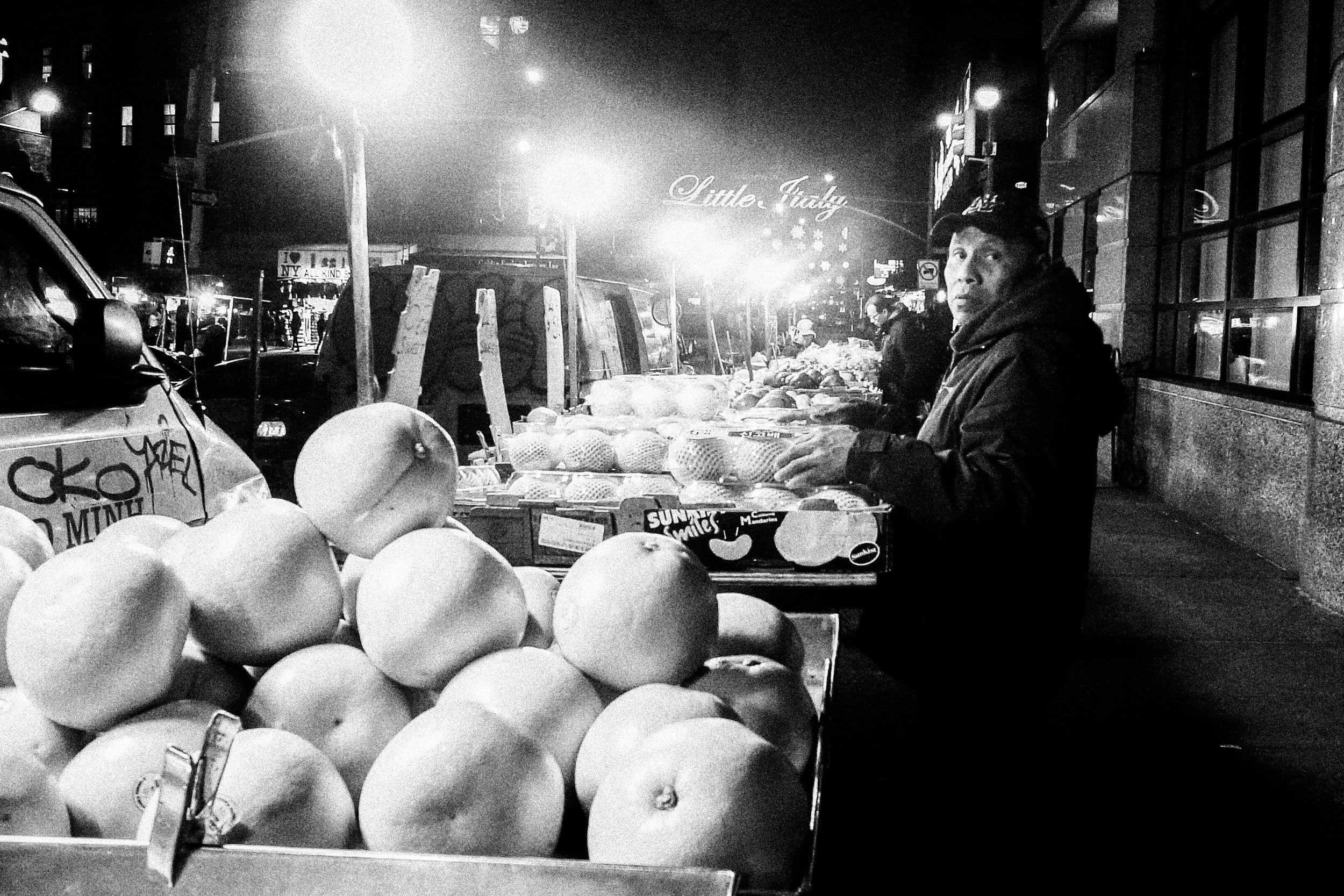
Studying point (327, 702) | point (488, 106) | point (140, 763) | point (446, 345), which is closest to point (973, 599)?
point (327, 702)

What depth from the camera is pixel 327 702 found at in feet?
5.23

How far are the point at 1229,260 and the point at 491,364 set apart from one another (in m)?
7.63

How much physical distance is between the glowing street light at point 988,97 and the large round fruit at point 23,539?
48.9 ft

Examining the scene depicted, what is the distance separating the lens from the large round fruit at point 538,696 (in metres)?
1.59

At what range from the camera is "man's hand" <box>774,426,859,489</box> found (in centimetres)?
307

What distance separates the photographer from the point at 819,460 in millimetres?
3139

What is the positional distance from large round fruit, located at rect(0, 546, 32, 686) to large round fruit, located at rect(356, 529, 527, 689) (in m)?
0.55

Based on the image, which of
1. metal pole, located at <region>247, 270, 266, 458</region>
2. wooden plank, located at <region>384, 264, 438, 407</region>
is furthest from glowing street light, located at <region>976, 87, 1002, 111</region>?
wooden plank, located at <region>384, 264, 438, 407</region>

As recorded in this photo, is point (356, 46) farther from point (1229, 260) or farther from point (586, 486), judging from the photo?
point (1229, 260)

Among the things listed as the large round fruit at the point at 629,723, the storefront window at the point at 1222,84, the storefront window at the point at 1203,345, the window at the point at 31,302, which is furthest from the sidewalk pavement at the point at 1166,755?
the storefront window at the point at 1222,84

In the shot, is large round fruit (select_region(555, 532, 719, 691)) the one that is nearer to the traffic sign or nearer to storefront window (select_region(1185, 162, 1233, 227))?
storefront window (select_region(1185, 162, 1233, 227))

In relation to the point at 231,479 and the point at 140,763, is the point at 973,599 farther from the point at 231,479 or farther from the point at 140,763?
the point at 231,479

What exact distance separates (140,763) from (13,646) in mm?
292

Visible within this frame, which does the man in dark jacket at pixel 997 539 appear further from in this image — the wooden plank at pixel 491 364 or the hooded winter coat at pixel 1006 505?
the wooden plank at pixel 491 364
